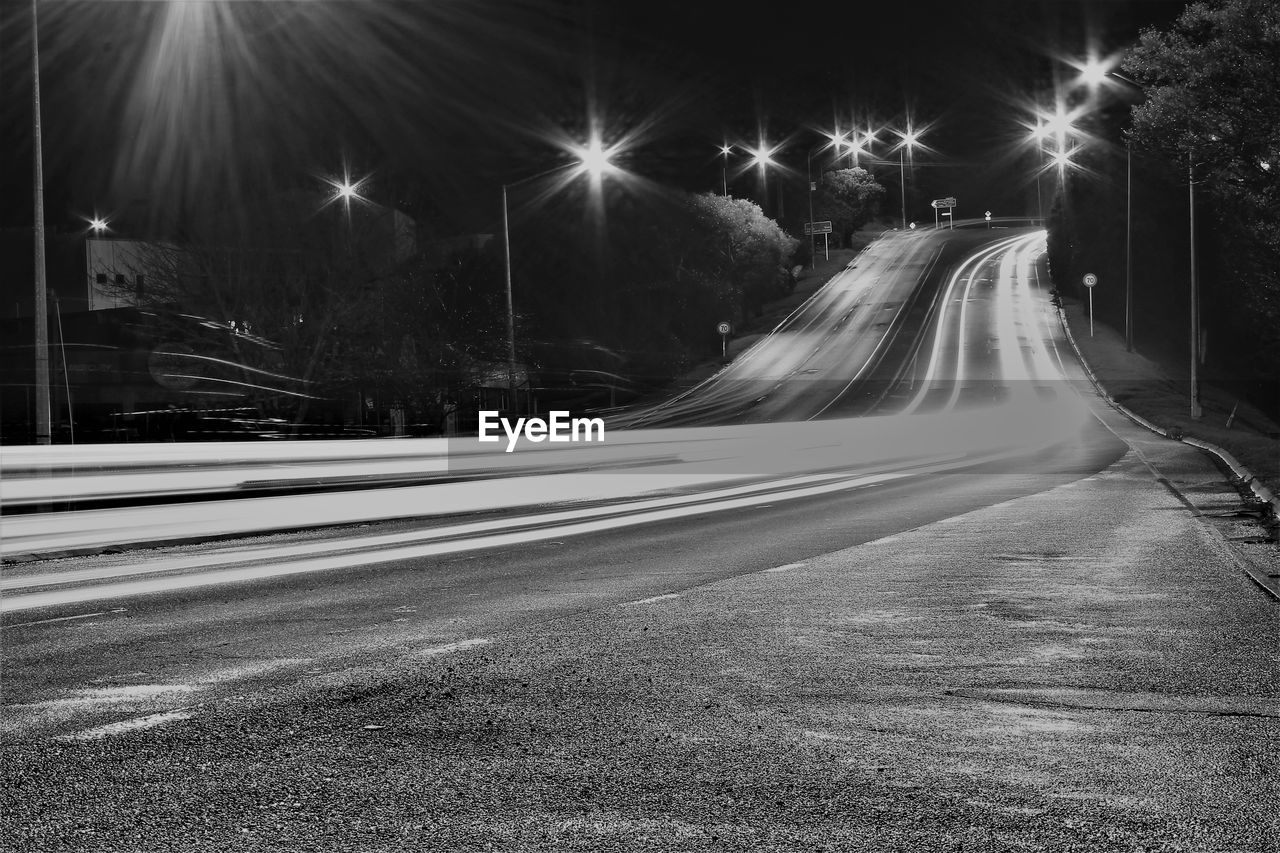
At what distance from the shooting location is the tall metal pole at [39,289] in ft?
63.7

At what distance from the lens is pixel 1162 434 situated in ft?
123

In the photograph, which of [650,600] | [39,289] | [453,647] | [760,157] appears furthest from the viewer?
[760,157]

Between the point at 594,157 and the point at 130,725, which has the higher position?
the point at 594,157

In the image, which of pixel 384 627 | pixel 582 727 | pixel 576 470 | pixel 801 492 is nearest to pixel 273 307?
pixel 576 470

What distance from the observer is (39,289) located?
21.0 metres

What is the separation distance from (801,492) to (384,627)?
531 inches

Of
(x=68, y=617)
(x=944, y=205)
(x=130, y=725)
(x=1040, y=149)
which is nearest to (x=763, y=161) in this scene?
(x=1040, y=149)

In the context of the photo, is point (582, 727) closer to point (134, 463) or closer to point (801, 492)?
point (134, 463)

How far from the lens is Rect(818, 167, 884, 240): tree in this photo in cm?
11550

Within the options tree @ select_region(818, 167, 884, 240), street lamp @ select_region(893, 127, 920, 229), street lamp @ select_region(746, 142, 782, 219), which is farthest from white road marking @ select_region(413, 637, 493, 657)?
street lamp @ select_region(893, 127, 920, 229)

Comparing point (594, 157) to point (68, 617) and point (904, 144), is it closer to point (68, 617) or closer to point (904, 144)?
point (68, 617)

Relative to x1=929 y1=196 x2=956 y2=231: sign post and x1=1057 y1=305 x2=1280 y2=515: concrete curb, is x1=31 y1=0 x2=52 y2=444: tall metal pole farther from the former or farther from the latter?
x1=929 y1=196 x2=956 y2=231: sign post

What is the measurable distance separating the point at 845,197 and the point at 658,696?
385ft

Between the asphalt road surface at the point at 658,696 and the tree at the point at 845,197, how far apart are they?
10333 centimetres
